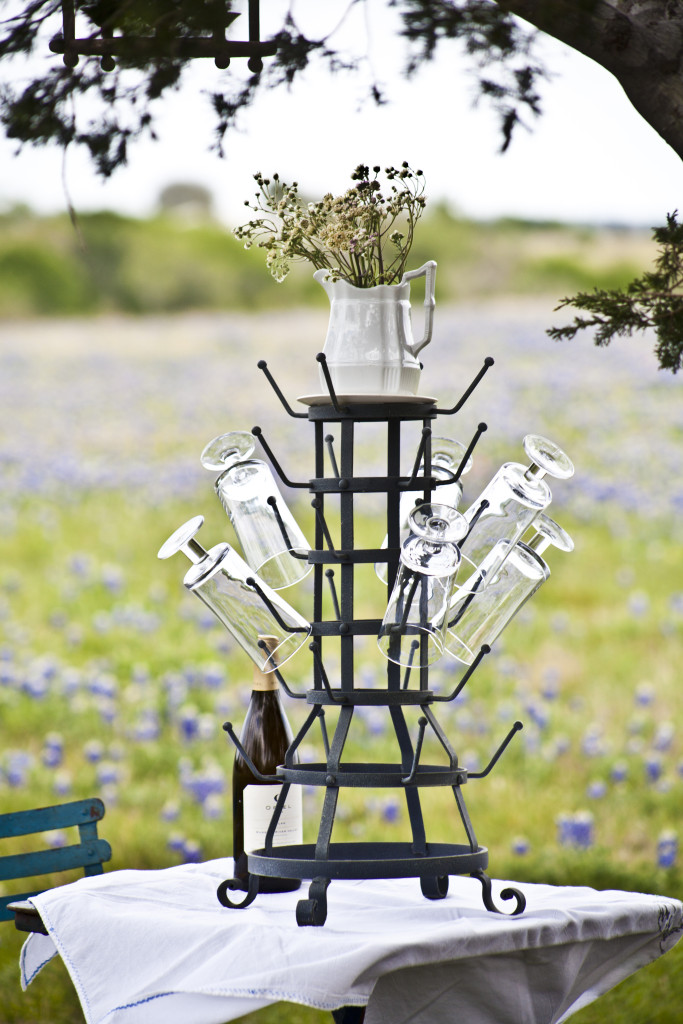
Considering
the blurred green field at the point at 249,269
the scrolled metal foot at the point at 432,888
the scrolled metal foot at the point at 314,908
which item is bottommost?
the blurred green field at the point at 249,269

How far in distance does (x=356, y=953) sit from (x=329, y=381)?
28.3 inches

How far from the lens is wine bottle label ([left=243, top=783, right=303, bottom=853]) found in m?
1.76

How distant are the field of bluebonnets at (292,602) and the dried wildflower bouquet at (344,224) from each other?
1759 mm

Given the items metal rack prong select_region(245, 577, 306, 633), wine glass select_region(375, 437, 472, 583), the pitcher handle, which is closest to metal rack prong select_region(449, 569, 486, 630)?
wine glass select_region(375, 437, 472, 583)

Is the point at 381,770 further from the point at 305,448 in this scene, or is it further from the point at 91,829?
the point at 305,448

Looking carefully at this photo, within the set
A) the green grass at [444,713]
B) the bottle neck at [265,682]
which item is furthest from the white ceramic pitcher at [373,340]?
the green grass at [444,713]

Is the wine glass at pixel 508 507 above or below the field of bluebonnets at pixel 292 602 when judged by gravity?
above

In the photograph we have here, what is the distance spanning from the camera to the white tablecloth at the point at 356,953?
137 centimetres

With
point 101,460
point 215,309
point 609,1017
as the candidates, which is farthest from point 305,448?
point 609,1017

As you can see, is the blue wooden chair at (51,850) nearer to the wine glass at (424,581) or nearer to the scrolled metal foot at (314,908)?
the scrolled metal foot at (314,908)

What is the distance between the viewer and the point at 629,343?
10969 millimetres

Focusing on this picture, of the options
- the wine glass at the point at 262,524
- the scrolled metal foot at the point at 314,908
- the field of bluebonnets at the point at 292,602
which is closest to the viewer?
the scrolled metal foot at the point at 314,908

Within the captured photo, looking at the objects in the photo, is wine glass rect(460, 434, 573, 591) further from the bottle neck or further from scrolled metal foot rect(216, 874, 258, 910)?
scrolled metal foot rect(216, 874, 258, 910)

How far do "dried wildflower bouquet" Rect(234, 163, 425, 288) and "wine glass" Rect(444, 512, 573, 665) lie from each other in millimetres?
427
